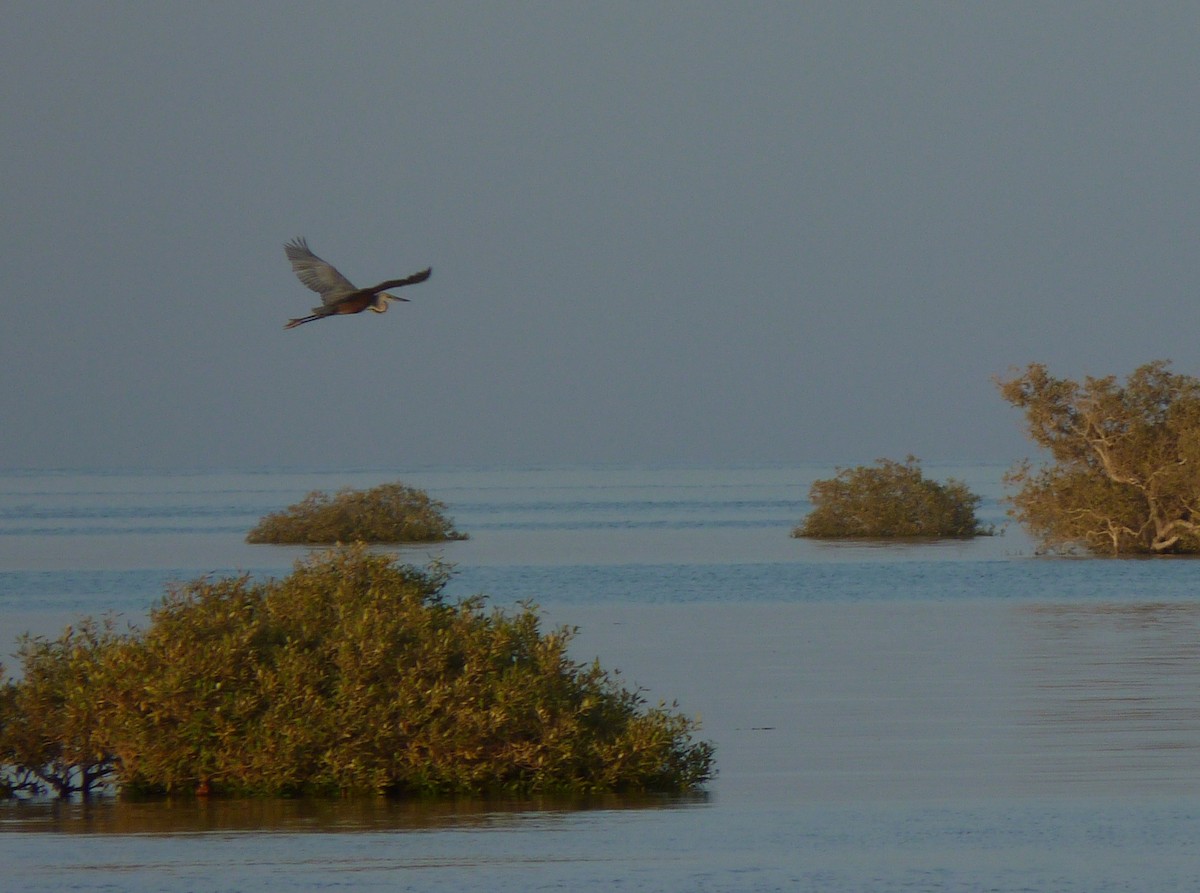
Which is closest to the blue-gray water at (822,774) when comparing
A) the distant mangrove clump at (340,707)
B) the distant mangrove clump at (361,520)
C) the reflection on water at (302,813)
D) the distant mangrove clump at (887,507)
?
the reflection on water at (302,813)

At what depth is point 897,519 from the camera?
69875 mm

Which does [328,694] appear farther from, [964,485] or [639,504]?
[639,504]

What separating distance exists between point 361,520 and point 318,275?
5392 cm

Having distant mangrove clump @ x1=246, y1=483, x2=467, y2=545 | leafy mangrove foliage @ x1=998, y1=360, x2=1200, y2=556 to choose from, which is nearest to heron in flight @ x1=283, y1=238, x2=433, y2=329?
leafy mangrove foliage @ x1=998, y1=360, x2=1200, y2=556

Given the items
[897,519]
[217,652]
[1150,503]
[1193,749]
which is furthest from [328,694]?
[897,519]

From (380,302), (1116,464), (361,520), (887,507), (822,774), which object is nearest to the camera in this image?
(380,302)

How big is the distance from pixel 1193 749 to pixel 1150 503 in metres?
36.8

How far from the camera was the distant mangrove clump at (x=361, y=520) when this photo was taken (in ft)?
216

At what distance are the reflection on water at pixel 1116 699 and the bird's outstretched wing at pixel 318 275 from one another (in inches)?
260

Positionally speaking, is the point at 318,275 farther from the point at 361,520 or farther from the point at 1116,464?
the point at 361,520

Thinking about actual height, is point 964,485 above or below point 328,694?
above

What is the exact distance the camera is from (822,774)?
1563 centimetres

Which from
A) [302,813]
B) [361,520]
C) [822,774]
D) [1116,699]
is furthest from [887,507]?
[302,813]

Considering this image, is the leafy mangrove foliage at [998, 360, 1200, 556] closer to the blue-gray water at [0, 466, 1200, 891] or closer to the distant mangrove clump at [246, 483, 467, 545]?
the blue-gray water at [0, 466, 1200, 891]
